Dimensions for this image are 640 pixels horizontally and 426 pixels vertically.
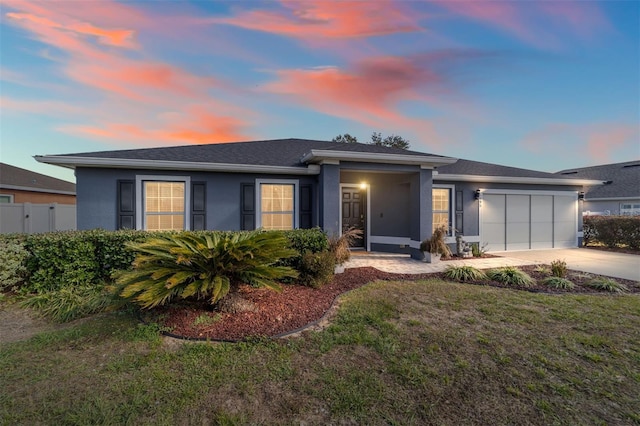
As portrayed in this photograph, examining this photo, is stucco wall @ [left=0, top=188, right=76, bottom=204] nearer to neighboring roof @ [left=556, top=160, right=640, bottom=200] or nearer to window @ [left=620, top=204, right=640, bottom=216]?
neighboring roof @ [left=556, top=160, right=640, bottom=200]

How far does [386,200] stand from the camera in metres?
9.44

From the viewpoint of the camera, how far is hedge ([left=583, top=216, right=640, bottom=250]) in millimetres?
10453

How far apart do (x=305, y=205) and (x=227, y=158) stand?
2.57 m

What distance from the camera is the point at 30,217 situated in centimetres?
941

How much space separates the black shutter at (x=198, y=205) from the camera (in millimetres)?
7395

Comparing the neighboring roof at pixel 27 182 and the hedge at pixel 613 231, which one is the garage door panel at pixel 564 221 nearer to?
the hedge at pixel 613 231

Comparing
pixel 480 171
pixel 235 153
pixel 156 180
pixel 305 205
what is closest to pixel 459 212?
pixel 480 171

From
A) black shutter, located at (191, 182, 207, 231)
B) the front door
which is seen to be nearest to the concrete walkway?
the front door

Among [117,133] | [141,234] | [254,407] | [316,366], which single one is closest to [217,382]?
[254,407]

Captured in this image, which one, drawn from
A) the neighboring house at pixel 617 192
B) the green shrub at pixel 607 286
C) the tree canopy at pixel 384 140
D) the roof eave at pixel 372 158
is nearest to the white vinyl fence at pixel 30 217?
the roof eave at pixel 372 158

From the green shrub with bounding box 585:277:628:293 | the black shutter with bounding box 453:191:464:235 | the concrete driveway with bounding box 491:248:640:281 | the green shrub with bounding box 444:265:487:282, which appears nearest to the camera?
the green shrub with bounding box 585:277:628:293

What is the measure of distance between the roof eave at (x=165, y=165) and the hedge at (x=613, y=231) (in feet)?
40.8

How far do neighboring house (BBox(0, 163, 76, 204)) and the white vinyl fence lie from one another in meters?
3.47

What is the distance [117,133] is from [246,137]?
5286 mm
